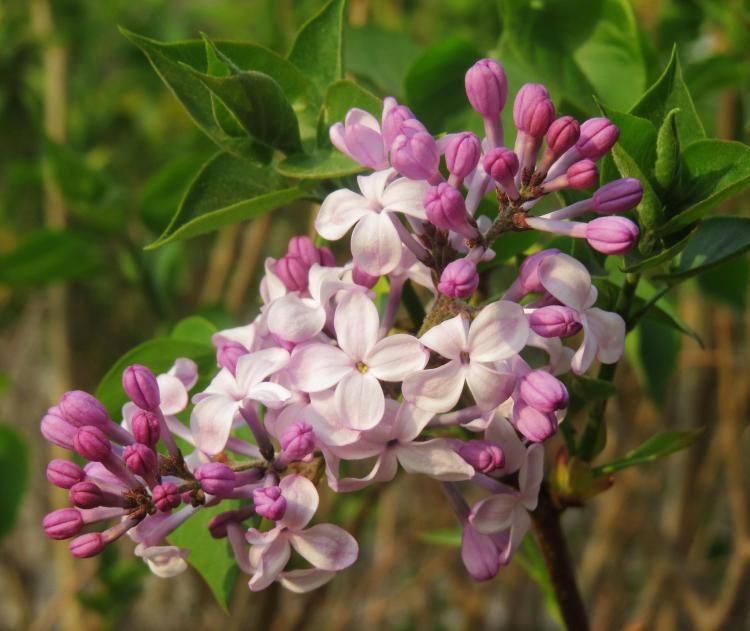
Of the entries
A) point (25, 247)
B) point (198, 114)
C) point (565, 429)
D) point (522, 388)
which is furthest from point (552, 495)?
point (25, 247)

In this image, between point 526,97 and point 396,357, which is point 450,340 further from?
point 526,97

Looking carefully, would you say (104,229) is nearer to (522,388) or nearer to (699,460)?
(522,388)

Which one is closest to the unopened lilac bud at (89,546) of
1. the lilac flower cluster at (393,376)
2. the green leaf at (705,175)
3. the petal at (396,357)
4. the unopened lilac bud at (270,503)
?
the lilac flower cluster at (393,376)

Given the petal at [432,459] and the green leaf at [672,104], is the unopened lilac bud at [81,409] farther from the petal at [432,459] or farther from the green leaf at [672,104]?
the green leaf at [672,104]

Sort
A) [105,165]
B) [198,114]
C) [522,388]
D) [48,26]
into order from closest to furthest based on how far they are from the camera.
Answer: [522,388], [198,114], [105,165], [48,26]

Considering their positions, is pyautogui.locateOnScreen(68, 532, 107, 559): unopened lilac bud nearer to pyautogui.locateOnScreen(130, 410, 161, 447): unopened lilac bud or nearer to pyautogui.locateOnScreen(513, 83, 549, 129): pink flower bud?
pyautogui.locateOnScreen(130, 410, 161, 447): unopened lilac bud

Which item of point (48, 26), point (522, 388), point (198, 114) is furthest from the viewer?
point (48, 26)

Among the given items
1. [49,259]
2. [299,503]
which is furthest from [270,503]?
[49,259]
